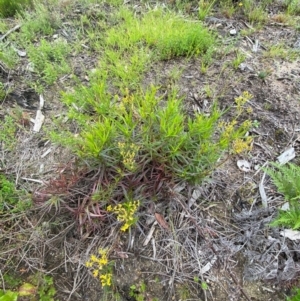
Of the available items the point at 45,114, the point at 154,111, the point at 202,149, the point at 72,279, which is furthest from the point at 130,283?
the point at 45,114

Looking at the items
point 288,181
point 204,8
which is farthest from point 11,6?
point 288,181

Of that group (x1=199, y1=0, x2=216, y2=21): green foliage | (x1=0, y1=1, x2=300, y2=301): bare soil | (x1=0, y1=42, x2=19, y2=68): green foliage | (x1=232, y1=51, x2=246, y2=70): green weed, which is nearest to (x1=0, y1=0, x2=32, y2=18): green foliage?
(x1=0, y1=42, x2=19, y2=68): green foliage

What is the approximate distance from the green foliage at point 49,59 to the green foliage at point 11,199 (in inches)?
42.9

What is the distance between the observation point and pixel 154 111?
2172mm

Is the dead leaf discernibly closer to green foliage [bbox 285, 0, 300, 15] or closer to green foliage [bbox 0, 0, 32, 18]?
green foliage [bbox 285, 0, 300, 15]

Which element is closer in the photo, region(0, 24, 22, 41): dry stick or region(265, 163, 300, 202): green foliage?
region(265, 163, 300, 202): green foliage

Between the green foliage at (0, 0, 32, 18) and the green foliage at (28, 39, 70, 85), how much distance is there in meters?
0.99

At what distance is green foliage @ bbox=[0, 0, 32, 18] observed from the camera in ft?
12.0

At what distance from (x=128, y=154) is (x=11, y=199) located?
1023 millimetres

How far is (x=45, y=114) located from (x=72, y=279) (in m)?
1.45

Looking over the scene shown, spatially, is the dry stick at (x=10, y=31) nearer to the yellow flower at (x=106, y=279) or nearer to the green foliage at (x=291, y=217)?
the yellow flower at (x=106, y=279)

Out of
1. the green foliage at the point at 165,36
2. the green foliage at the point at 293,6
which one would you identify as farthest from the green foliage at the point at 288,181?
the green foliage at the point at 293,6

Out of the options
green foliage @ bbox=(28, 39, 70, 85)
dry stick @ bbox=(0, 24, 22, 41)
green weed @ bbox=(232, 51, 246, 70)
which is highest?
dry stick @ bbox=(0, 24, 22, 41)

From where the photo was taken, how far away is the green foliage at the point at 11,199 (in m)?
2.19
